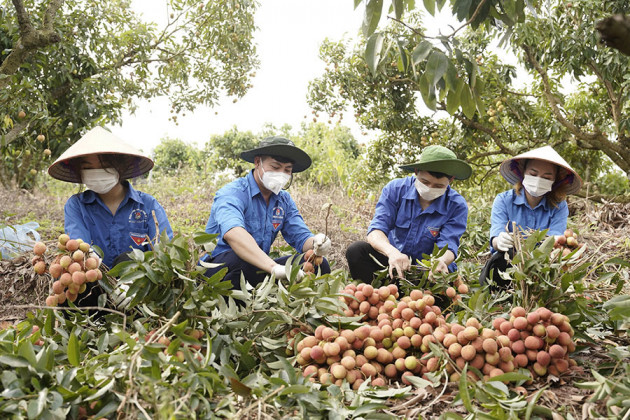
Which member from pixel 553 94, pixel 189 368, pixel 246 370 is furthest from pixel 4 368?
pixel 553 94

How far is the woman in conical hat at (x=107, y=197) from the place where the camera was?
2.30 metres

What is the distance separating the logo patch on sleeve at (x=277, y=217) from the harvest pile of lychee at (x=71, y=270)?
4.04 ft

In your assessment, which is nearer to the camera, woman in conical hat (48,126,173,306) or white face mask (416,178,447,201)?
woman in conical hat (48,126,173,306)

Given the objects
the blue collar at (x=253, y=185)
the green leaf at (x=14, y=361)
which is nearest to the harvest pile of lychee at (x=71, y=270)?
the green leaf at (x=14, y=361)

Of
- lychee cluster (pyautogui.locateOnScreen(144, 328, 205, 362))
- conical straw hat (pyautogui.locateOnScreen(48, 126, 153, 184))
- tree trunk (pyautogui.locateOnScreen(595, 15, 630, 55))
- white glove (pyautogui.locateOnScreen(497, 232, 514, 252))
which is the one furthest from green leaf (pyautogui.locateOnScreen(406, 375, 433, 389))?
conical straw hat (pyautogui.locateOnScreen(48, 126, 153, 184))

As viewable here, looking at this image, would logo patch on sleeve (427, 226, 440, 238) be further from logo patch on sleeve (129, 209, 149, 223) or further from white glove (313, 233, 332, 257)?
logo patch on sleeve (129, 209, 149, 223)

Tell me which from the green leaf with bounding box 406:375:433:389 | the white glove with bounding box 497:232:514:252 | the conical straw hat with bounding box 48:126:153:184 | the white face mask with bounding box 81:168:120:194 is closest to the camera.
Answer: the green leaf with bounding box 406:375:433:389

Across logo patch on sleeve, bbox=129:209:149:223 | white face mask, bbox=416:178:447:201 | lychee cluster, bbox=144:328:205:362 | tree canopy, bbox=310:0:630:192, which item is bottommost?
lychee cluster, bbox=144:328:205:362

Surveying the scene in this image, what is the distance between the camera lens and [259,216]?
2789mm

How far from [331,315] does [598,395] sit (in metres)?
0.85

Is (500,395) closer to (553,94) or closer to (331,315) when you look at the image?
(331,315)

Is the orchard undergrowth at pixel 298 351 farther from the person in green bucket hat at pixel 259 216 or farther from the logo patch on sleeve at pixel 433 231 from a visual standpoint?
the logo patch on sleeve at pixel 433 231

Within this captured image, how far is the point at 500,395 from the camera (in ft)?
4.19

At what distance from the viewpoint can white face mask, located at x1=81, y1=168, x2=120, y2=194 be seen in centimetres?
233
